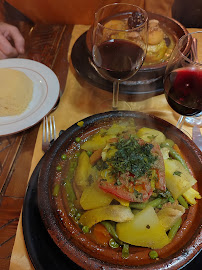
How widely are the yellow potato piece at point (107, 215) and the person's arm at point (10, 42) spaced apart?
64.7 inches

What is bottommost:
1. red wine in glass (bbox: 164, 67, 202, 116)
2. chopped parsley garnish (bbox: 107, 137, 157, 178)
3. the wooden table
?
the wooden table

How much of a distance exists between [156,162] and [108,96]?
2.83 ft

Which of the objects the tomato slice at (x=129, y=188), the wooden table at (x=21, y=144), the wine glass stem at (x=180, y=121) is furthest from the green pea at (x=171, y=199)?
the wooden table at (x=21, y=144)

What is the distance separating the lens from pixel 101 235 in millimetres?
1076

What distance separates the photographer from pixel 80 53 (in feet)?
6.35

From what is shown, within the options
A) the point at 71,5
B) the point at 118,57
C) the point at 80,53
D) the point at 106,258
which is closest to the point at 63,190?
the point at 106,258

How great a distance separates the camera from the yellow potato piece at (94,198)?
1081 millimetres

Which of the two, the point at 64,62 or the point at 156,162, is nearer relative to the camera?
the point at 156,162

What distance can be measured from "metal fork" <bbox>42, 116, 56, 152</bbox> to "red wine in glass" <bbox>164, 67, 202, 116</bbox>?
29.8 inches

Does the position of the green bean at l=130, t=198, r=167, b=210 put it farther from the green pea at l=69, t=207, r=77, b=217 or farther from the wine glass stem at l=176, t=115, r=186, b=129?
the wine glass stem at l=176, t=115, r=186, b=129

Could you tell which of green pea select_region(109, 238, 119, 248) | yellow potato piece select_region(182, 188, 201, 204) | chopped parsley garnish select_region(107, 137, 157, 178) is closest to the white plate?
chopped parsley garnish select_region(107, 137, 157, 178)

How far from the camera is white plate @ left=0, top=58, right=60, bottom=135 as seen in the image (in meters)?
1.59

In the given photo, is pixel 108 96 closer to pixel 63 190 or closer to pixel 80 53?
pixel 80 53

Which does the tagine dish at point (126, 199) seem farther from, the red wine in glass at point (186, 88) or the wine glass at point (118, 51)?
the wine glass at point (118, 51)
